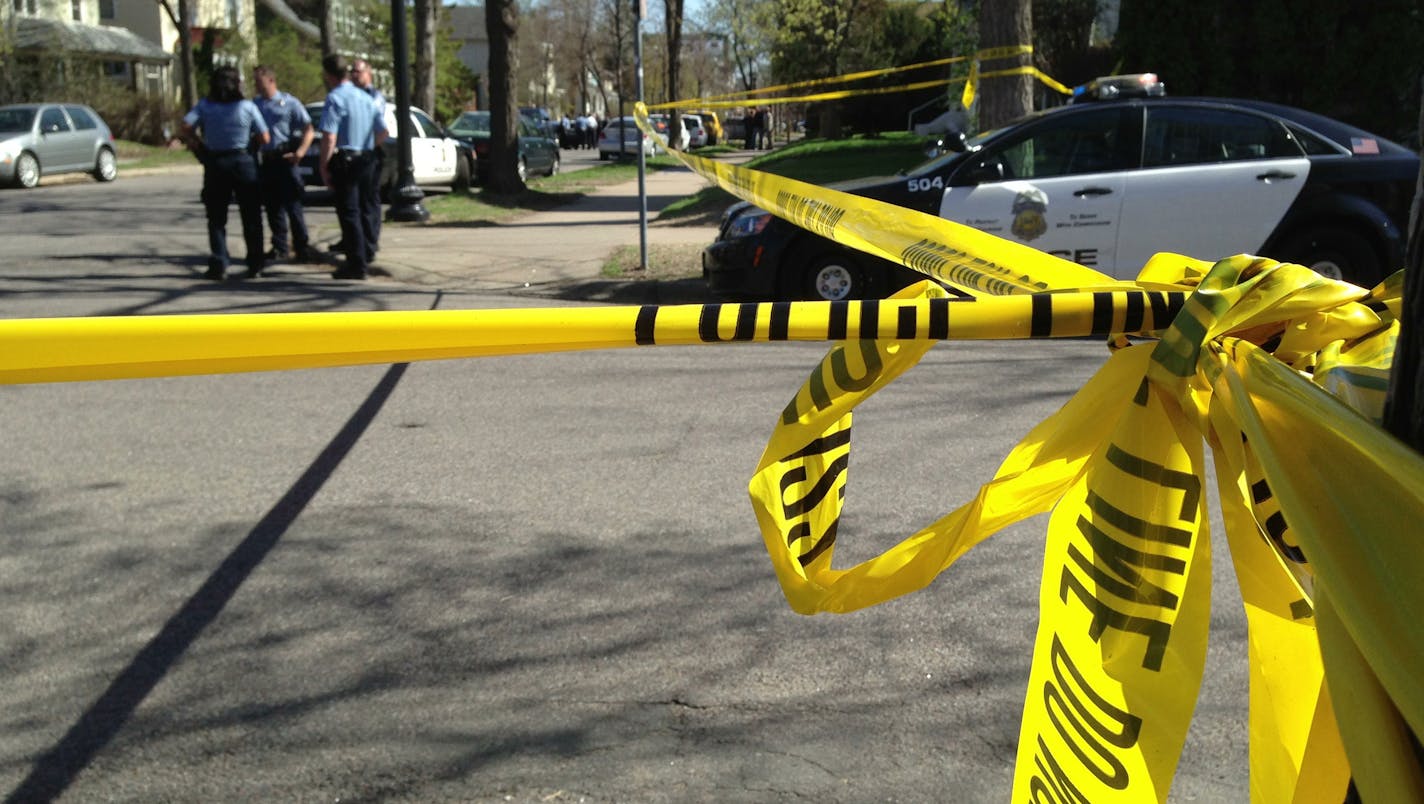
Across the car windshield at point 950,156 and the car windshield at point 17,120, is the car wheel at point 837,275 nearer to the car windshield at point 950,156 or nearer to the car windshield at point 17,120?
the car windshield at point 950,156

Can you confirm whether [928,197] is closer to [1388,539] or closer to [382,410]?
[382,410]

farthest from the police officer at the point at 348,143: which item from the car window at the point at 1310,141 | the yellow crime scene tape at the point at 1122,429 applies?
the yellow crime scene tape at the point at 1122,429

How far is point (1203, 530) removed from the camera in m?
1.67

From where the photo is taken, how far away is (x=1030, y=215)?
886 centimetres

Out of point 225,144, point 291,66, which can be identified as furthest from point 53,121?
point 291,66

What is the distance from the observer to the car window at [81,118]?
2614cm

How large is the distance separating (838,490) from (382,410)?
16.5 ft

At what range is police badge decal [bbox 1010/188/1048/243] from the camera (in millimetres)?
8836

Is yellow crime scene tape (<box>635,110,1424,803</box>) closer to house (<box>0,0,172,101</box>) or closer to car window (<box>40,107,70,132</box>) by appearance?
car window (<box>40,107,70,132</box>)

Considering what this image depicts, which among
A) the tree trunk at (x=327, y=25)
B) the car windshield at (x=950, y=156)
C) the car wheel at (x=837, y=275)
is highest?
the tree trunk at (x=327, y=25)

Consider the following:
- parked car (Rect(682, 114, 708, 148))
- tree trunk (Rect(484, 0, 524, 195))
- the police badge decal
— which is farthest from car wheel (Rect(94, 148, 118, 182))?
parked car (Rect(682, 114, 708, 148))

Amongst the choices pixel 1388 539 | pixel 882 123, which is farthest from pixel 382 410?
pixel 882 123

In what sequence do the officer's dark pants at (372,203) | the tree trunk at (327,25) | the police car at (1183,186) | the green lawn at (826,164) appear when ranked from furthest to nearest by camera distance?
1. the tree trunk at (327,25)
2. the green lawn at (826,164)
3. the officer's dark pants at (372,203)
4. the police car at (1183,186)

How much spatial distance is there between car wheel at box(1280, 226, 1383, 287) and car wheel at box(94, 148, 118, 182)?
25155mm
